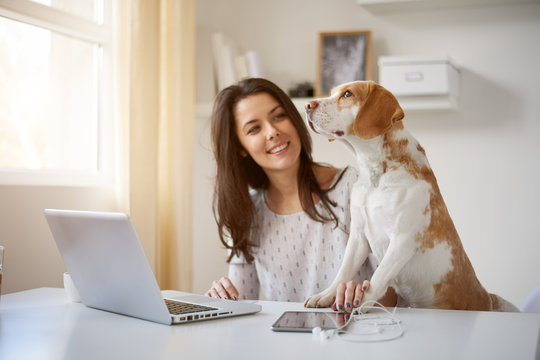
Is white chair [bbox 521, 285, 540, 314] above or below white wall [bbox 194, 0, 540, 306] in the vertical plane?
below

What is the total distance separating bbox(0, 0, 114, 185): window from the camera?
6.12 ft

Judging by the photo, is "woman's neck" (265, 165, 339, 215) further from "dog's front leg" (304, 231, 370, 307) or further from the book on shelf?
the book on shelf

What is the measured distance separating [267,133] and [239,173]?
7.6 inches

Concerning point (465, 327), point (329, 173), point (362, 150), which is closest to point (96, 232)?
point (362, 150)

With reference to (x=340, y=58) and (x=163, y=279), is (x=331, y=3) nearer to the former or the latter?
(x=340, y=58)

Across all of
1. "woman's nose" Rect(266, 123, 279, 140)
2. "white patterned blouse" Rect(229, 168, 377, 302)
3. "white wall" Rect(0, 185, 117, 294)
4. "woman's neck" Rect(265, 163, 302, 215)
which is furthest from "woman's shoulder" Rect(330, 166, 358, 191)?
"white wall" Rect(0, 185, 117, 294)

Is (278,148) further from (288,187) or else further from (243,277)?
(243,277)

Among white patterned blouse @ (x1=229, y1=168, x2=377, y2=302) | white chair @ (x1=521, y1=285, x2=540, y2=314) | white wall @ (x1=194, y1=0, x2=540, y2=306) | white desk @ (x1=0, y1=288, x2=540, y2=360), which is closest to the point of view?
white desk @ (x1=0, y1=288, x2=540, y2=360)

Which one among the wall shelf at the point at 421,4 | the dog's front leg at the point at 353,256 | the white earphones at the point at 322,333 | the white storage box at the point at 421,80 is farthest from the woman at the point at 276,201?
the wall shelf at the point at 421,4

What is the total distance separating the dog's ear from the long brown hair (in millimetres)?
498

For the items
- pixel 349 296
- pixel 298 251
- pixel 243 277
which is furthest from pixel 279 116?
pixel 349 296

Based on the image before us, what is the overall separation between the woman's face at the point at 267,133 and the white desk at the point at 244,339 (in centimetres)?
62

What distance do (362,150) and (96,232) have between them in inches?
23.2

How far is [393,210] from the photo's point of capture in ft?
3.92
